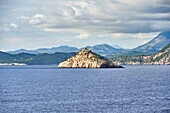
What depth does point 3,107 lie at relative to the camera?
265ft

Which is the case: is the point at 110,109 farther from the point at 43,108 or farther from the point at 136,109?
the point at 43,108

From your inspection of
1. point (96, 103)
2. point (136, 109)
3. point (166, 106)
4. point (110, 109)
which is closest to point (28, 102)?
point (96, 103)

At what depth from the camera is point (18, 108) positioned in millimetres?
79438

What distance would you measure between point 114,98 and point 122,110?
66.4 feet

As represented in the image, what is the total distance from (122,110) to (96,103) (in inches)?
496

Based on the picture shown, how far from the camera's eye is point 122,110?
75.8 meters

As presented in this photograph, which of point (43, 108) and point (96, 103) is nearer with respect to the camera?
point (43, 108)

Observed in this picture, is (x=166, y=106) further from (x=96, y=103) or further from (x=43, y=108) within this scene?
(x=43, y=108)

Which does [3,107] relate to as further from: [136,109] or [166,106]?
[166,106]

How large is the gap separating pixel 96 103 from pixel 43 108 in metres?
17.6

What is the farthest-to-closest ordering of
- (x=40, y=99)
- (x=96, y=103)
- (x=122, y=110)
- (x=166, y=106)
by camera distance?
(x=40, y=99) → (x=96, y=103) → (x=166, y=106) → (x=122, y=110)

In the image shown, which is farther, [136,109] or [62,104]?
[62,104]

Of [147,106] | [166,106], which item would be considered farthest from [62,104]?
[166,106]

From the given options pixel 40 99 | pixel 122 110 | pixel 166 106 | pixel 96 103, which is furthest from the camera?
pixel 40 99
